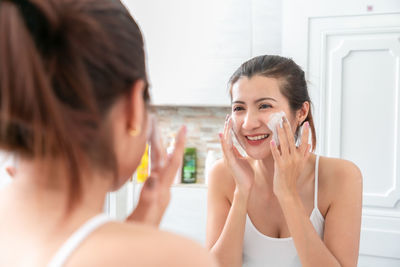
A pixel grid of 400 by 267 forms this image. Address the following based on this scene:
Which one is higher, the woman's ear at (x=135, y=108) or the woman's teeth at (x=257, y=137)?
the woman's ear at (x=135, y=108)

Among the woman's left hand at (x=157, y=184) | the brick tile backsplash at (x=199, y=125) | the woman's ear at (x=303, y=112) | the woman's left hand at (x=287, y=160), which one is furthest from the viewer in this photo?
the brick tile backsplash at (x=199, y=125)

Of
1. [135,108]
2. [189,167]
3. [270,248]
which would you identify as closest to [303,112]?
Answer: [270,248]

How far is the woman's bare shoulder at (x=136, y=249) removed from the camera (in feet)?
1.12

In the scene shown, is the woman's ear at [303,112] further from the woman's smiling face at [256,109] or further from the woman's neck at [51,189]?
the woman's neck at [51,189]

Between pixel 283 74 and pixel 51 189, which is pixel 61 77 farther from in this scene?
pixel 283 74

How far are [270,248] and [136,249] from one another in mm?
796

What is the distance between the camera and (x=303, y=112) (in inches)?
45.6

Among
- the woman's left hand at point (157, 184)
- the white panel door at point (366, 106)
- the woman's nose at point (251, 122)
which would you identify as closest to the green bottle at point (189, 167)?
the white panel door at point (366, 106)

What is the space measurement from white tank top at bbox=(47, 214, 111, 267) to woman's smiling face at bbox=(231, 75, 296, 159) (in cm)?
73

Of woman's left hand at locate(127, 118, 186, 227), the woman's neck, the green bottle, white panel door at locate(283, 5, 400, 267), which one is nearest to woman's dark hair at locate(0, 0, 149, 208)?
the woman's neck

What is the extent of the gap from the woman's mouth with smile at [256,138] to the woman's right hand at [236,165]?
0.19 feet

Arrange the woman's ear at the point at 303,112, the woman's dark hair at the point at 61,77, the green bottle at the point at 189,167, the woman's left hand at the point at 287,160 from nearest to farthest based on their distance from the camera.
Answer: the woman's dark hair at the point at 61,77 < the woman's left hand at the point at 287,160 < the woman's ear at the point at 303,112 < the green bottle at the point at 189,167

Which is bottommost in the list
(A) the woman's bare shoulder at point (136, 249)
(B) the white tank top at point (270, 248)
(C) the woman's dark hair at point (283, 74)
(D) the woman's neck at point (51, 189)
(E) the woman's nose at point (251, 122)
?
(B) the white tank top at point (270, 248)

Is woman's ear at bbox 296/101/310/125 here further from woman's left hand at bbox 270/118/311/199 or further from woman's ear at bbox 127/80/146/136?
woman's ear at bbox 127/80/146/136
